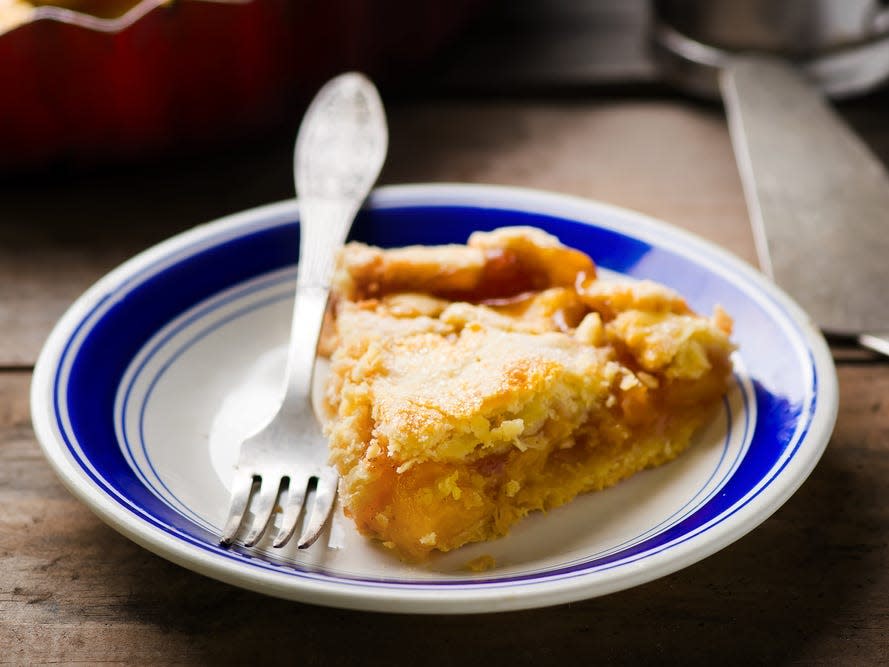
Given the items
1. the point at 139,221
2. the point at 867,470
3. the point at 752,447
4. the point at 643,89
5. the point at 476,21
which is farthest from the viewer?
the point at 476,21

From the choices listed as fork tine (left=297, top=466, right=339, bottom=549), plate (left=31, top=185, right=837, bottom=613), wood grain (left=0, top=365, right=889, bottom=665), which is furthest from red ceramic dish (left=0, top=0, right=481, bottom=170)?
fork tine (left=297, top=466, right=339, bottom=549)

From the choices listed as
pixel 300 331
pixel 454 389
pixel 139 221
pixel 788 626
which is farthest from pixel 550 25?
pixel 788 626

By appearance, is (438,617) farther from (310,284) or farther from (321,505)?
(310,284)

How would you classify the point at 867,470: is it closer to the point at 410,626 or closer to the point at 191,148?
the point at 410,626

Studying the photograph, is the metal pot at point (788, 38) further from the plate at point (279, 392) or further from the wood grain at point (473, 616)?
the wood grain at point (473, 616)

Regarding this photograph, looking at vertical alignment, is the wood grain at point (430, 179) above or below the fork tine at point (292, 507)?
below

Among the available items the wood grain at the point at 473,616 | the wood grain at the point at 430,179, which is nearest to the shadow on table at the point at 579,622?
the wood grain at the point at 473,616

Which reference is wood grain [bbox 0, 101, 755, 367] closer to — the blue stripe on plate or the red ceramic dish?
the red ceramic dish
